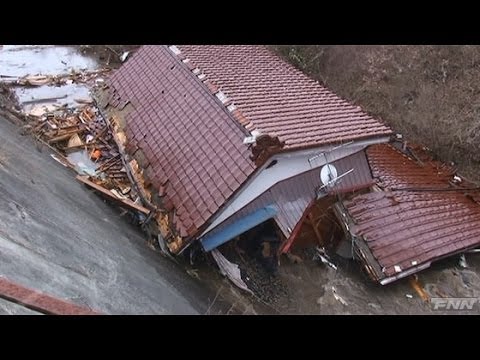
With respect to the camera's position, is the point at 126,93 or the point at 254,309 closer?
the point at 254,309

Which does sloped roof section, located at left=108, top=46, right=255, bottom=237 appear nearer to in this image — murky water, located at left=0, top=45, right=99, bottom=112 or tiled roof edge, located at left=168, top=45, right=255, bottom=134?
tiled roof edge, located at left=168, top=45, right=255, bottom=134

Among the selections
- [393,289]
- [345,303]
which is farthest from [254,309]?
[393,289]

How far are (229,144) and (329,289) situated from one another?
3420 millimetres

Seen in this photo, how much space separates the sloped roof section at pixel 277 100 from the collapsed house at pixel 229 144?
0.10 feet

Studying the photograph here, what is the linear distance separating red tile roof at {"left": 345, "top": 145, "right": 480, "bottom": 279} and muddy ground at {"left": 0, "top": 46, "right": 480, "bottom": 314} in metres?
0.54

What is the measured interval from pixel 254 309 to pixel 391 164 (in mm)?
6121

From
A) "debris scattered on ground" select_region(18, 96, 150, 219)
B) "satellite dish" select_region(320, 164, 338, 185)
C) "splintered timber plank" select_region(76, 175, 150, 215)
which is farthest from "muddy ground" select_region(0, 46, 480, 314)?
"satellite dish" select_region(320, 164, 338, 185)

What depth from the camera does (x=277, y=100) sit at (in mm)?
10539

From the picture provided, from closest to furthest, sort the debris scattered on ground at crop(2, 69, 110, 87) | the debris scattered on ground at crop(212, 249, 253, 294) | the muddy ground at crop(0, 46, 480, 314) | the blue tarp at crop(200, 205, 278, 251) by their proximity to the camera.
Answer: the blue tarp at crop(200, 205, 278, 251), the muddy ground at crop(0, 46, 480, 314), the debris scattered on ground at crop(212, 249, 253, 294), the debris scattered on ground at crop(2, 69, 110, 87)

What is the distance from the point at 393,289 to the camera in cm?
948

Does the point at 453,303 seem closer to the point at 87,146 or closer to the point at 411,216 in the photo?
the point at 411,216

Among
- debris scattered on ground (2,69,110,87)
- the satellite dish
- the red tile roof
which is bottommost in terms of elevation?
the red tile roof

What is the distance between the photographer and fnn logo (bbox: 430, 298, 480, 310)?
934 centimetres

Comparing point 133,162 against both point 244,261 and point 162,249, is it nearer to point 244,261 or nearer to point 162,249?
point 162,249
